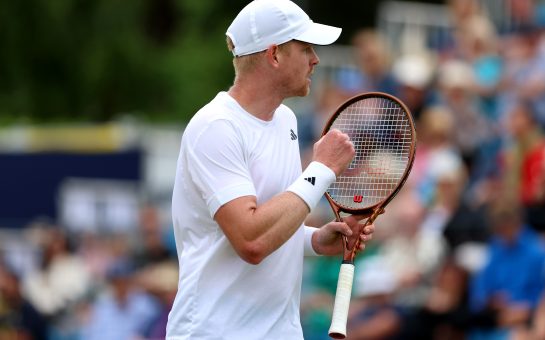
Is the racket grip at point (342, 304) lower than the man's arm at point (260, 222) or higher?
lower

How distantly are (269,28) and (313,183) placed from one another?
60 centimetres

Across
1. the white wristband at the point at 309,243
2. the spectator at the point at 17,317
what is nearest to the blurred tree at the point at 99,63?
the spectator at the point at 17,317

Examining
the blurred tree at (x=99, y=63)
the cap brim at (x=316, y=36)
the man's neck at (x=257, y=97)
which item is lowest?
the blurred tree at (x=99, y=63)

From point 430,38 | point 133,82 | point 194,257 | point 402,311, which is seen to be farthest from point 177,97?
point 194,257

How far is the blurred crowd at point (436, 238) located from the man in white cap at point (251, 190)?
146 inches

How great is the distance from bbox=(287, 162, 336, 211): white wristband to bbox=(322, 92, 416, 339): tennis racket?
30 centimetres

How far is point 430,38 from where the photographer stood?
49.6 ft

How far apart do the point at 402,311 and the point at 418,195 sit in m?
1.81

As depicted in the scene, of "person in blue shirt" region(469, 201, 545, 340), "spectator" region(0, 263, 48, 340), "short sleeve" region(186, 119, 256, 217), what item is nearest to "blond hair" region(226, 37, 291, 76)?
"short sleeve" region(186, 119, 256, 217)

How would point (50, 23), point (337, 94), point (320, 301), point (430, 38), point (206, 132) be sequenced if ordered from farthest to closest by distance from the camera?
point (50, 23), point (430, 38), point (337, 94), point (320, 301), point (206, 132)

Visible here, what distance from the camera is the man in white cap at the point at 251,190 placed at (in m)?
4.78

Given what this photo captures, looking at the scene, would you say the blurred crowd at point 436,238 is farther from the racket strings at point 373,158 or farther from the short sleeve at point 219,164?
the short sleeve at point 219,164

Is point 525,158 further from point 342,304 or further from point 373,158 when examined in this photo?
point 342,304

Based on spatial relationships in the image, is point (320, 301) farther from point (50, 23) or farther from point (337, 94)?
point (50, 23)
